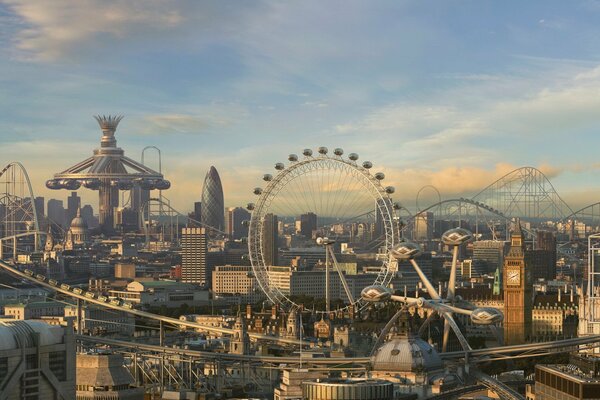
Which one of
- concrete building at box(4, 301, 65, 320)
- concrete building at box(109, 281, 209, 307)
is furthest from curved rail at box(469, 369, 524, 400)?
concrete building at box(109, 281, 209, 307)

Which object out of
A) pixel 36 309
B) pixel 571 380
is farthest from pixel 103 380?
pixel 36 309

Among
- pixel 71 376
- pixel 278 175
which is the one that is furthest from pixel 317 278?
pixel 71 376

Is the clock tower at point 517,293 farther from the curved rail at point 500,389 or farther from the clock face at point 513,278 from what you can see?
the curved rail at point 500,389

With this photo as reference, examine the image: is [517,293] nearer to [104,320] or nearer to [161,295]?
[104,320]

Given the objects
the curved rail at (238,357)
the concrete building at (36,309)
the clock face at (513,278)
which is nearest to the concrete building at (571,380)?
the curved rail at (238,357)

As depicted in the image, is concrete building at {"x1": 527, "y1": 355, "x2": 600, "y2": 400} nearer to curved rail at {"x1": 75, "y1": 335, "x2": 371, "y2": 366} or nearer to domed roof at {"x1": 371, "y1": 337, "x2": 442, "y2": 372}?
domed roof at {"x1": 371, "y1": 337, "x2": 442, "y2": 372}
